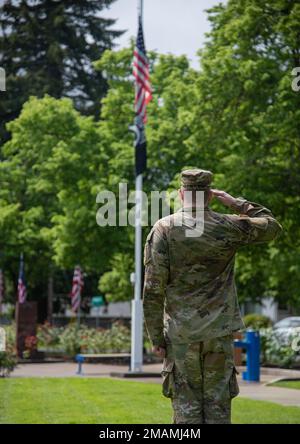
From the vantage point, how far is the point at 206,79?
81.7 ft

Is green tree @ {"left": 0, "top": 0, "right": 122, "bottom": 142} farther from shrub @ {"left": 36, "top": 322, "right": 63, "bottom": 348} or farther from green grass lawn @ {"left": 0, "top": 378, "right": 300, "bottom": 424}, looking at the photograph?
green grass lawn @ {"left": 0, "top": 378, "right": 300, "bottom": 424}

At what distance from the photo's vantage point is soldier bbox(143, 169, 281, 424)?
604 centimetres

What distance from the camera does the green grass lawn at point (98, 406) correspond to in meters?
12.0

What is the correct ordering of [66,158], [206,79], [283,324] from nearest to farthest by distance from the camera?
[206,79] → [66,158] → [283,324]

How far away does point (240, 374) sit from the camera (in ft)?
74.2

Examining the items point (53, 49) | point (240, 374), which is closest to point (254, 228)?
point (240, 374)

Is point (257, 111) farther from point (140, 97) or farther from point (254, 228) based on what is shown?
point (254, 228)

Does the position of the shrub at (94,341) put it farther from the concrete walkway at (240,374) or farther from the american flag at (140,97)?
the american flag at (140,97)

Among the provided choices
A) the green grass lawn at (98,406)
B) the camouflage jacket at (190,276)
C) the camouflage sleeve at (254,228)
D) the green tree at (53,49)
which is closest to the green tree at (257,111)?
the green grass lawn at (98,406)

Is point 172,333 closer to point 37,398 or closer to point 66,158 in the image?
point 37,398

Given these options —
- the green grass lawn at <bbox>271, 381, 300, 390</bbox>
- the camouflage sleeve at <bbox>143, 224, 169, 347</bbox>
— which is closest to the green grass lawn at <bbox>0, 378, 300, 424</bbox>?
the green grass lawn at <bbox>271, 381, 300, 390</bbox>

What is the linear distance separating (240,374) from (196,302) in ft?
55.3
